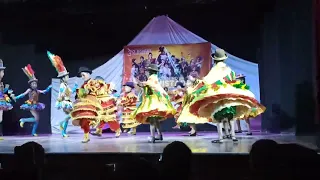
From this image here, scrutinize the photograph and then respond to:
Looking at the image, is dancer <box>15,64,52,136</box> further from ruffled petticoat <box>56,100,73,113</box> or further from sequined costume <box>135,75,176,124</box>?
sequined costume <box>135,75,176,124</box>

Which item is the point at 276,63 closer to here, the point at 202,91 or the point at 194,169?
the point at 202,91

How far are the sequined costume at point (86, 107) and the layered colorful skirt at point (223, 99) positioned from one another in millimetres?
1443

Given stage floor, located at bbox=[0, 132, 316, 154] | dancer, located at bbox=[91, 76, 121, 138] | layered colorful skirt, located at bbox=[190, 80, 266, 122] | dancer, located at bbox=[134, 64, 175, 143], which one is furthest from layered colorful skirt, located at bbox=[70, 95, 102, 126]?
layered colorful skirt, located at bbox=[190, 80, 266, 122]

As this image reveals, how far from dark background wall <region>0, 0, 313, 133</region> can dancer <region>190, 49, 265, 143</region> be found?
8.04 feet

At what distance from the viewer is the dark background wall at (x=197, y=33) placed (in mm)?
7160

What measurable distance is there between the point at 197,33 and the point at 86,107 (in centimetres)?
371

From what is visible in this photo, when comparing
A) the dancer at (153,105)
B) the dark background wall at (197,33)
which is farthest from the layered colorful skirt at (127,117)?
the dancer at (153,105)

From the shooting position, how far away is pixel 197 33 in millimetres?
8602

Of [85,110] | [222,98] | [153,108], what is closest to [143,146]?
[153,108]

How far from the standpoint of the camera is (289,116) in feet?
24.0

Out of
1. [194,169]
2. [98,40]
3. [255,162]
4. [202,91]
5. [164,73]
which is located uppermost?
[98,40]

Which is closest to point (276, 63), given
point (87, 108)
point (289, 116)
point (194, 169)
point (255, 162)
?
point (289, 116)

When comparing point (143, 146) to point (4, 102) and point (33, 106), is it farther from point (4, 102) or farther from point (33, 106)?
point (33, 106)

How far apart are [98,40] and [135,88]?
5.77 ft
